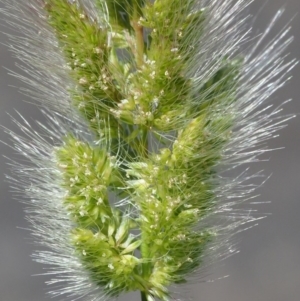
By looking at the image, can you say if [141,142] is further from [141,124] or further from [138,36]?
[138,36]

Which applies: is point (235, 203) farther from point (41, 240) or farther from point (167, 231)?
point (41, 240)

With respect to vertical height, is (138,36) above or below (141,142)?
above

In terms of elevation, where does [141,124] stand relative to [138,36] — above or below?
below

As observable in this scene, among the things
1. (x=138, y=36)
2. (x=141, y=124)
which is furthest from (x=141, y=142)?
(x=138, y=36)

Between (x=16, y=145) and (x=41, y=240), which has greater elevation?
(x=16, y=145)

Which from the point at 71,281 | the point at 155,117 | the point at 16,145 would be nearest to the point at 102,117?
the point at 155,117

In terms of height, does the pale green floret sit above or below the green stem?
below
